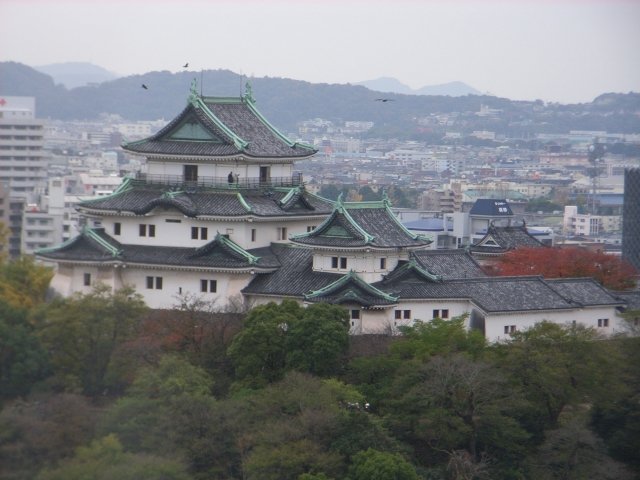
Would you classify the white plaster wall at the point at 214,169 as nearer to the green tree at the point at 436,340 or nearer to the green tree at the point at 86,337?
the green tree at the point at 86,337

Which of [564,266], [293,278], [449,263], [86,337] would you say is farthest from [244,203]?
[564,266]

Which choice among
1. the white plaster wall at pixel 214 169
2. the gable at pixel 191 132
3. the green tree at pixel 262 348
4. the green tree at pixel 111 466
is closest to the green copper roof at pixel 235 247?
the white plaster wall at pixel 214 169

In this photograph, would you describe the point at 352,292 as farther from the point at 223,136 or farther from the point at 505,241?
the point at 505,241

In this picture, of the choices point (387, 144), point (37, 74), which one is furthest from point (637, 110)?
point (37, 74)

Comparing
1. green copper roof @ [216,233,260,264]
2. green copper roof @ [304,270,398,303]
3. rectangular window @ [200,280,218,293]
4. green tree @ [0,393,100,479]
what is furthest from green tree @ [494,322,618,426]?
green tree @ [0,393,100,479]

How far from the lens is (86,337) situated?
85.9 feet

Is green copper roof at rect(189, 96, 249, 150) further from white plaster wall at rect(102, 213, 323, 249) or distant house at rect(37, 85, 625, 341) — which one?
white plaster wall at rect(102, 213, 323, 249)

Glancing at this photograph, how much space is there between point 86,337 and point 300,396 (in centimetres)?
348

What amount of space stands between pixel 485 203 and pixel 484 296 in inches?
1542

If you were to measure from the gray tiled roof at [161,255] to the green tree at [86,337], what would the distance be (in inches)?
110

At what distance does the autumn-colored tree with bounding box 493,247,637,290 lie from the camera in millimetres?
33375

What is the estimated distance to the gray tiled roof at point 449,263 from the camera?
100 ft

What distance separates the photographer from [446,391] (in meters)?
25.8

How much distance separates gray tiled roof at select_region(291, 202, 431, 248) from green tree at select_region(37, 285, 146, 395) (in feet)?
12.9
